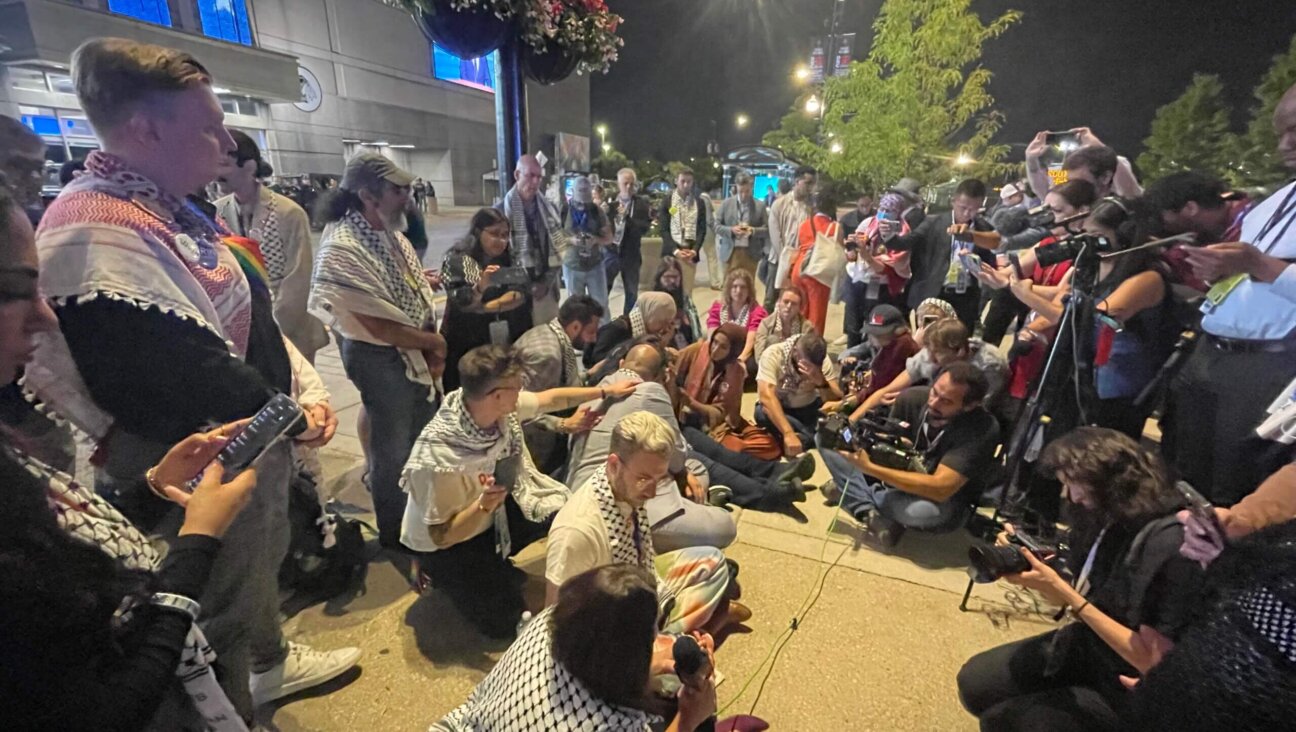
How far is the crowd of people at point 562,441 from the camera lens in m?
0.98

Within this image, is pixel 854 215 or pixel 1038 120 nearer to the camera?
pixel 854 215

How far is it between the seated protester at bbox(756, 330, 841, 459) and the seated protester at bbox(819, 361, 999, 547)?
0.81 metres

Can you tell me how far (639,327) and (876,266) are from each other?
216 centimetres

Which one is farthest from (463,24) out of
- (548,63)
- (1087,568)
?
(1087,568)

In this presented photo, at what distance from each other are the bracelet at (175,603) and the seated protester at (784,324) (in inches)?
143

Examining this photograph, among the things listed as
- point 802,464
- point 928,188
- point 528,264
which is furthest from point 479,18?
point 928,188

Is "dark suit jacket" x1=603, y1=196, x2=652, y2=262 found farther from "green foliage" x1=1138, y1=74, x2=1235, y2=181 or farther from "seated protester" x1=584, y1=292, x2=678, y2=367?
"green foliage" x1=1138, y1=74, x2=1235, y2=181

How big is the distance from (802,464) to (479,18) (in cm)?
311

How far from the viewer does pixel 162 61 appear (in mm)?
1262

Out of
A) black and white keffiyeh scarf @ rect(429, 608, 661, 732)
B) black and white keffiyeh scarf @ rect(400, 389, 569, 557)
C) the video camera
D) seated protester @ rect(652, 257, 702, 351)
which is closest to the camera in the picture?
black and white keffiyeh scarf @ rect(429, 608, 661, 732)

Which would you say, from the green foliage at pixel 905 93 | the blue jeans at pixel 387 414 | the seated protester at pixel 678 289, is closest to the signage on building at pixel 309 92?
the green foliage at pixel 905 93

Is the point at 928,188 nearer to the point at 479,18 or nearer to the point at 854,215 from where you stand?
the point at 854,215

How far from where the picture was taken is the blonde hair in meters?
1.85

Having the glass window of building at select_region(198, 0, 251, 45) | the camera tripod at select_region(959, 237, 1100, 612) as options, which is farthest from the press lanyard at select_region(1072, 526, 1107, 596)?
the glass window of building at select_region(198, 0, 251, 45)
